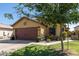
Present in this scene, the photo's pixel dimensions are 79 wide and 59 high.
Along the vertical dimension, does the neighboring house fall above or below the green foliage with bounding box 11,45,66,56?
above

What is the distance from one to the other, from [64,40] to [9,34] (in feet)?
7.01

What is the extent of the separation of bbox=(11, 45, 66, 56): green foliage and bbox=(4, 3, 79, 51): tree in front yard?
955 mm

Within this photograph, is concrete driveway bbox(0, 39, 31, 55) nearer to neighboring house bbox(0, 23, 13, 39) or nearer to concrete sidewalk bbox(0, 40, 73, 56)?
concrete sidewalk bbox(0, 40, 73, 56)

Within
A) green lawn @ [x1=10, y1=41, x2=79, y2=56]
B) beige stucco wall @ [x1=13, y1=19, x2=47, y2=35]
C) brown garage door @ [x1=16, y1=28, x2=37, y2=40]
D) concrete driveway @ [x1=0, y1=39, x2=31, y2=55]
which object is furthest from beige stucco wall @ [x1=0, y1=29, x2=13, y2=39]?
green lawn @ [x1=10, y1=41, x2=79, y2=56]

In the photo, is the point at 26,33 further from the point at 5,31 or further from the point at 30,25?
the point at 5,31

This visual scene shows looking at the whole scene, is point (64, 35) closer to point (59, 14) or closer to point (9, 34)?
point (59, 14)

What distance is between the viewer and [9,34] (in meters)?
10.1

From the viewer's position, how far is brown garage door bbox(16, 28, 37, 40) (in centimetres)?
975

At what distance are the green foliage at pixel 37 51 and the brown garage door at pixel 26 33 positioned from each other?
38cm

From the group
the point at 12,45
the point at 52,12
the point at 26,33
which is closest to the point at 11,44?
the point at 12,45

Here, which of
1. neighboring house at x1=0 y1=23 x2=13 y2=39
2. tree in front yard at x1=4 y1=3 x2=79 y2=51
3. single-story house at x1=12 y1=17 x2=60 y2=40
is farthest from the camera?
neighboring house at x1=0 y1=23 x2=13 y2=39

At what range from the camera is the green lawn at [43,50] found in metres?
8.99

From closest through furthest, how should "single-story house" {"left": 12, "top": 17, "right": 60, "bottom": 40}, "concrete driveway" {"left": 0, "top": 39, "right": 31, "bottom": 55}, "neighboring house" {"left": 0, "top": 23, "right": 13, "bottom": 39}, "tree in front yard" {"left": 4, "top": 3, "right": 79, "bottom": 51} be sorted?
"tree in front yard" {"left": 4, "top": 3, "right": 79, "bottom": 51} < "single-story house" {"left": 12, "top": 17, "right": 60, "bottom": 40} < "concrete driveway" {"left": 0, "top": 39, "right": 31, "bottom": 55} < "neighboring house" {"left": 0, "top": 23, "right": 13, "bottom": 39}

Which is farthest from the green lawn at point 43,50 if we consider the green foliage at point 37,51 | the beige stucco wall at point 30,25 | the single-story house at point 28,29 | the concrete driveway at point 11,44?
the beige stucco wall at point 30,25
